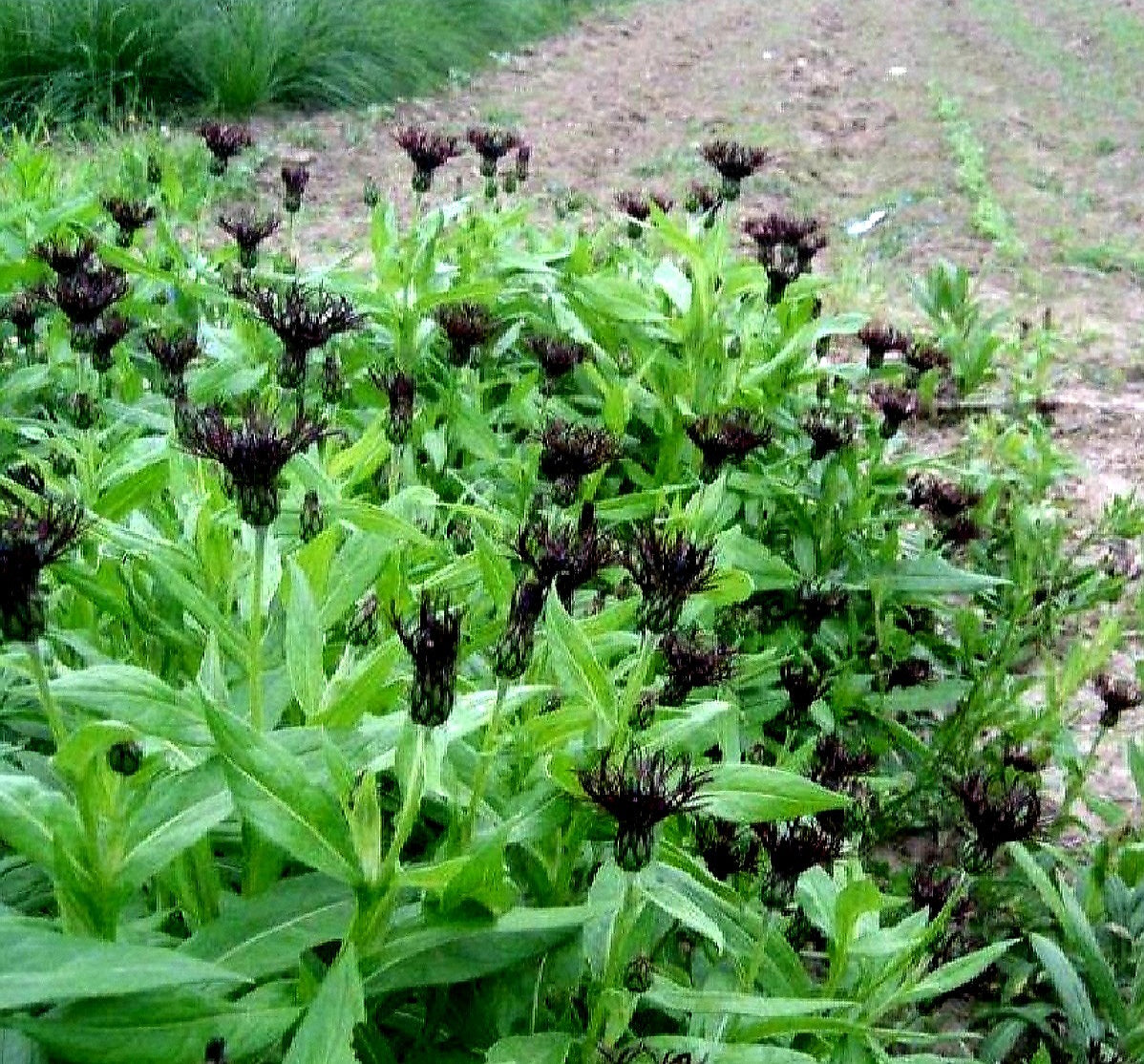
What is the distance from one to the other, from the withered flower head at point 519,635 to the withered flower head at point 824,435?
5.61 ft

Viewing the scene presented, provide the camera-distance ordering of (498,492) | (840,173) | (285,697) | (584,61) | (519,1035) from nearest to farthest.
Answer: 1. (519,1035)
2. (285,697)
3. (498,492)
4. (840,173)
5. (584,61)

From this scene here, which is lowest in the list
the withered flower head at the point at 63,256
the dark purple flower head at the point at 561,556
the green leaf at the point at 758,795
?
the green leaf at the point at 758,795

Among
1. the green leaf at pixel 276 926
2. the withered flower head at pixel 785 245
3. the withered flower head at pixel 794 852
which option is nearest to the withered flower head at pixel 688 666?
the withered flower head at pixel 794 852

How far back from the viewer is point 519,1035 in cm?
167

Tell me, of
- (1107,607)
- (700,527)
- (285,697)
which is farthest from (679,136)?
(285,697)

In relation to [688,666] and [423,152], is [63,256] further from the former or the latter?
[688,666]

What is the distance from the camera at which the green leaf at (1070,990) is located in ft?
7.88

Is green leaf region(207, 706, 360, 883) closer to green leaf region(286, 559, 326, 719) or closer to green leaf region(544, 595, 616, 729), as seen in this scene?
green leaf region(286, 559, 326, 719)

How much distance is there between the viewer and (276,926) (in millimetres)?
1530

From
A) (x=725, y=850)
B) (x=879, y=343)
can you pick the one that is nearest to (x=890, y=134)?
(x=879, y=343)

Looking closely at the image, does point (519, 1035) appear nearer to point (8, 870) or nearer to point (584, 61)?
point (8, 870)

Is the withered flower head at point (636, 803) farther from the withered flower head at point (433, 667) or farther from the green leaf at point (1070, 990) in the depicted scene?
the green leaf at point (1070, 990)

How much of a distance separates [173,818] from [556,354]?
203 centimetres

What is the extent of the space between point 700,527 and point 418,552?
51cm
